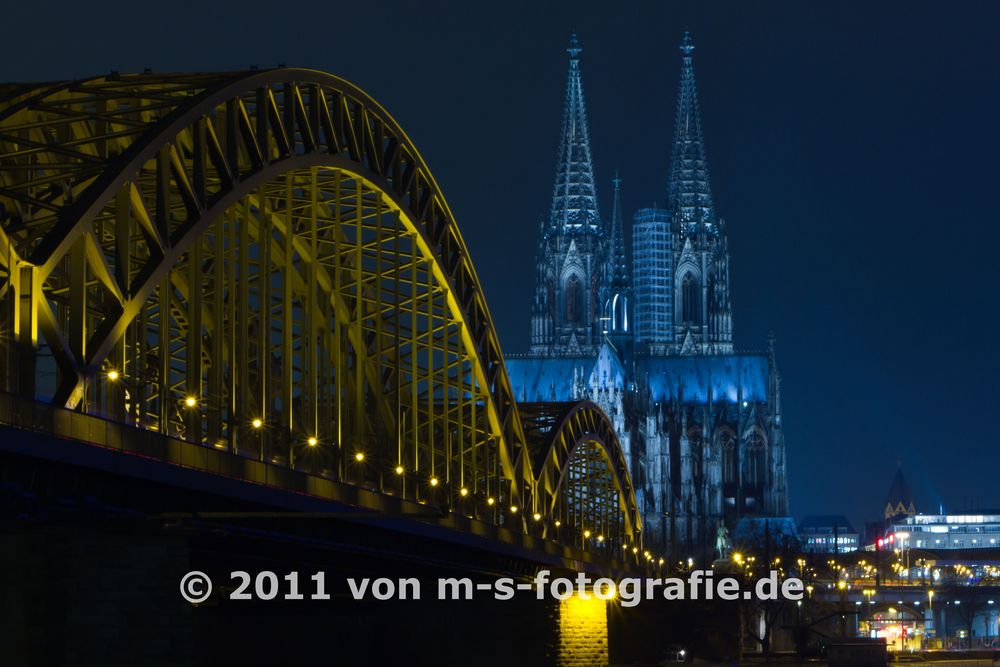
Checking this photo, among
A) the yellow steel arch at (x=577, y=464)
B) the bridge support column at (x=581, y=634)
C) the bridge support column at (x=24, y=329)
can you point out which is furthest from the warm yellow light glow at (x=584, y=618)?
the bridge support column at (x=24, y=329)

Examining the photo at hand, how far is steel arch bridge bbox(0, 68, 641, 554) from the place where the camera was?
46.5 meters

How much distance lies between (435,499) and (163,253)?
97.4ft

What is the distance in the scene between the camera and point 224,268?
224ft

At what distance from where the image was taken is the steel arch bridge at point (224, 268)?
4647 cm

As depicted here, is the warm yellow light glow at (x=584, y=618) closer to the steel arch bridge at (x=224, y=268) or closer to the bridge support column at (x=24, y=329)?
the steel arch bridge at (x=224, y=268)

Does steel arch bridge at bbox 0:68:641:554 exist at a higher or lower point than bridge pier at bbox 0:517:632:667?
higher

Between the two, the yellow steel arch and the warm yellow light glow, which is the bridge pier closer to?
the warm yellow light glow

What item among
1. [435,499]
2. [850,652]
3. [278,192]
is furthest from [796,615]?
[278,192]

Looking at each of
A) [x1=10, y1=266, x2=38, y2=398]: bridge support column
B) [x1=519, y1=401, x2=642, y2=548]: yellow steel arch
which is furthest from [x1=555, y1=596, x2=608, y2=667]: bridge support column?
[x1=10, y1=266, x2=38, y2=398]: bridge support column

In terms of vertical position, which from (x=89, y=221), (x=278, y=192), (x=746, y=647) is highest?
(x=278, y=192)

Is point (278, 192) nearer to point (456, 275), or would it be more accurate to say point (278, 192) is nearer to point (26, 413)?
point (456, 275)

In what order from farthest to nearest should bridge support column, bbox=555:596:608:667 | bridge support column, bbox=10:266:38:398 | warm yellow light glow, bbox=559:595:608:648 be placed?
warm yellow light glow, bbox=559:595:608:648, bridge support column, bbox=555:596:608:667, bridge support column, bbox=10:266:38:398

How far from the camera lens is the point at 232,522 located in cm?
5216

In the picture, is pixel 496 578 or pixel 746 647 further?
pixel 746 647
